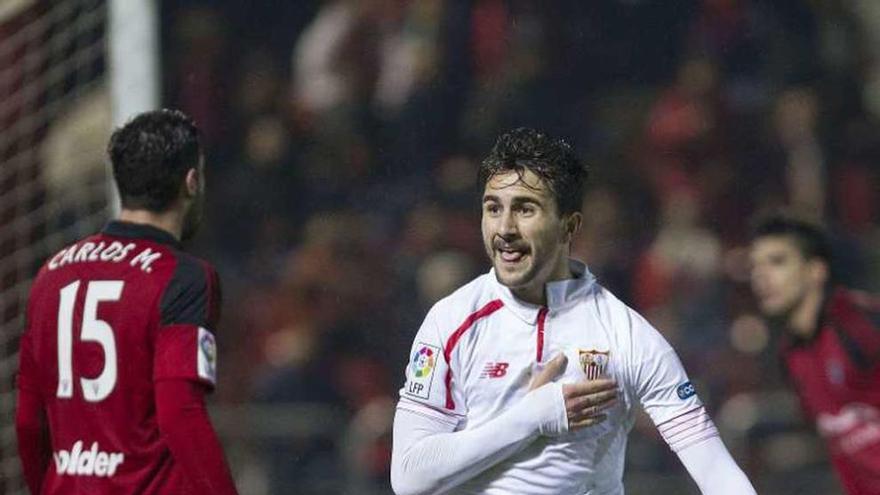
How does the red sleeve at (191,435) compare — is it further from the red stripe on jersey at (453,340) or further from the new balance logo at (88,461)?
the red stripe on jersey at (453,340)

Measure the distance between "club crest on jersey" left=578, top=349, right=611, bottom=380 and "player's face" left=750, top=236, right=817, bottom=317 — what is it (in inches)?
97.7

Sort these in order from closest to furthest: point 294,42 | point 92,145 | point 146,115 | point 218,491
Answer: point 218,491 → point 146,115 → point 92,145 → point 294,42

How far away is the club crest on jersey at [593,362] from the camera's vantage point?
145 inches

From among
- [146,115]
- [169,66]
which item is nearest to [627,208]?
[169,66]

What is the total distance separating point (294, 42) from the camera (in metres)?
8.30

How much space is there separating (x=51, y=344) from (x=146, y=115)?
57 centimetres

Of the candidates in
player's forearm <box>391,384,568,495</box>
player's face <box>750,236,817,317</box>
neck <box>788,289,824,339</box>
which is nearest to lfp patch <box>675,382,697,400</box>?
player's forearm <box>391,384,568,495</box>

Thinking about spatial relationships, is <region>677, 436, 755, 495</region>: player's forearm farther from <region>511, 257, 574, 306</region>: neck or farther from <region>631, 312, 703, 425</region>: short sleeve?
<region>511, 257, 574, 306</region>: neck

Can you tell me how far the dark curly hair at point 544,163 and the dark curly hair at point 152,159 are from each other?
2.33 ft

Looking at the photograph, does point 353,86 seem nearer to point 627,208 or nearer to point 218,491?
point 627,208

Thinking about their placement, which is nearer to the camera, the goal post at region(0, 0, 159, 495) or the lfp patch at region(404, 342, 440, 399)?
the lfp patch at region(404, 342, 440, 399)

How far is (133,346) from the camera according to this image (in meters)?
3.79

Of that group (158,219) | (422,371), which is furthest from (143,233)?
(422,371)

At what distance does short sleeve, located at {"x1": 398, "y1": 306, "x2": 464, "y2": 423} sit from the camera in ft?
12.1
